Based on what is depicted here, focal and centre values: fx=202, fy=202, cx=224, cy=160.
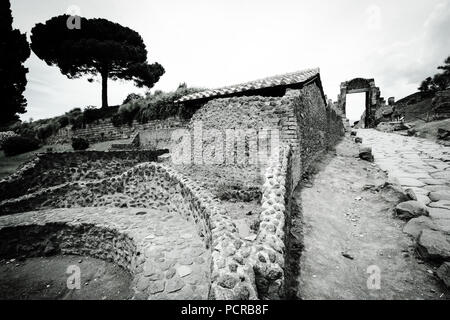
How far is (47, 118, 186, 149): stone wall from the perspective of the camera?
1387cm

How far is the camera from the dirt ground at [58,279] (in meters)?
4.96

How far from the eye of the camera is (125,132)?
16344mm

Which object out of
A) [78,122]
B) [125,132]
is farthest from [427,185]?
[78,122]

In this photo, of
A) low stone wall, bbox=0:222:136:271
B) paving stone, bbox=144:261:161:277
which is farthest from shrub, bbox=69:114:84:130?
paving stone, bbox=144:261:161:277

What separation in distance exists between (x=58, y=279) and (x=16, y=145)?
16.9 meters

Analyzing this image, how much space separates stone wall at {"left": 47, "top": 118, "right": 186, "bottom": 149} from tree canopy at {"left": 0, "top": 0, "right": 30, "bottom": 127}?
680cm

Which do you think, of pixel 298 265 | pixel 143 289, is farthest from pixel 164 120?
pixel 298 265

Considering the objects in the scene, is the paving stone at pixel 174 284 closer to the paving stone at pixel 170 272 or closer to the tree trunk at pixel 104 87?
the paving stone at pixel 170 272

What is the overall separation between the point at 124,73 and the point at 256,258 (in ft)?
81.7

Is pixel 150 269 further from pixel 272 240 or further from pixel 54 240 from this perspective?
pixel 54 240

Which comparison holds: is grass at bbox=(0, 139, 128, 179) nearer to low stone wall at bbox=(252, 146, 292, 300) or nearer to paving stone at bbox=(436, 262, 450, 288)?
low stone wall at bbox=(252, 146, 292, 300)

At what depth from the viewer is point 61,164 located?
33.0ft

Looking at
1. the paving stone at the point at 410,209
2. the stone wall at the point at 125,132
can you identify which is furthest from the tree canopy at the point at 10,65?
the paving stone at the point at 410,209

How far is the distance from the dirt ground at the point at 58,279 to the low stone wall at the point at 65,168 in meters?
3.83
